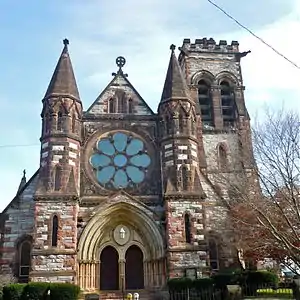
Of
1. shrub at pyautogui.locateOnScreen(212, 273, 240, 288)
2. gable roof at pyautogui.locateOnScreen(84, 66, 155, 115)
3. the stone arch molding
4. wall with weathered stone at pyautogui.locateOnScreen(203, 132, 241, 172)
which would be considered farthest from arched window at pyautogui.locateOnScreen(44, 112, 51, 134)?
shrub at pyautogui.locateOnScreen(212, 273, 240, 288)

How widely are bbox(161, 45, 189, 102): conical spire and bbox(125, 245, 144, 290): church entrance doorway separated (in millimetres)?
8738

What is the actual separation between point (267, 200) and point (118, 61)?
14225 mm

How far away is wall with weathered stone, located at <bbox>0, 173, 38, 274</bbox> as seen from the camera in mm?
22578

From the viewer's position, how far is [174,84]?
26.4m

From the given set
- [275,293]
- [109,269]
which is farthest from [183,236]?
[275,293]

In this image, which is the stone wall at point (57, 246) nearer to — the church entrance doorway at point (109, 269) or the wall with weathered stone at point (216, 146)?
the church entrance doorway at point (109, 269)

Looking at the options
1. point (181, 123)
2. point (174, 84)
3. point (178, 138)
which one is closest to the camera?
point (178, 138)

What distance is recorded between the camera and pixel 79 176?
23984 mm

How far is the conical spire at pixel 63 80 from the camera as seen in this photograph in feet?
82.0

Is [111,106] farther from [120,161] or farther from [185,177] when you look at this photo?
[185,177]

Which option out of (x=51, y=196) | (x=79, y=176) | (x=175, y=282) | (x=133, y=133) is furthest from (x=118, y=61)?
(x=175, y=282)

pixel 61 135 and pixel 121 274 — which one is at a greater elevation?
pixel 61 135

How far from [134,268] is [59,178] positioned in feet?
20.3

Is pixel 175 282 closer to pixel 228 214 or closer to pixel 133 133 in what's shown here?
pixel 228 214
